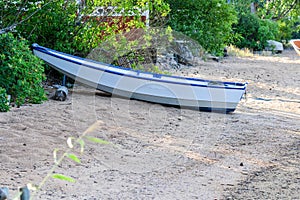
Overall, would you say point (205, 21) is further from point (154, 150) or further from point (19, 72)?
point (154, 150)

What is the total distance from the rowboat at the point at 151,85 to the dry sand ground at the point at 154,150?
0.20m

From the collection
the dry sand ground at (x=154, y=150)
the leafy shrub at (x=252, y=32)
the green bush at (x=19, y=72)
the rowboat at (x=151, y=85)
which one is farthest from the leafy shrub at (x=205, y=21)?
the leafy shrub at (x=252, y=32)

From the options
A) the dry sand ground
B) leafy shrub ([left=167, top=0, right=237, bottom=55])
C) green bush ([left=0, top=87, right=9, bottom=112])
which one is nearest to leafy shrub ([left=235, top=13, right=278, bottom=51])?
leafy shrub ([left=167, top=0, right=237, bottom=55])

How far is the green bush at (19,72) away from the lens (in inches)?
359

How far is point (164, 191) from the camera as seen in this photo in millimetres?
5910

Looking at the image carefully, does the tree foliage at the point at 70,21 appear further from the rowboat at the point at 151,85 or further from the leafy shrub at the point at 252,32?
the leafy shrub at the point at 252,32

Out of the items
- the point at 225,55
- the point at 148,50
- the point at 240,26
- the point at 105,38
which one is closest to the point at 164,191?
the point at 105,38

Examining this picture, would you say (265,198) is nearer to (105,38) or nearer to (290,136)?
(290,136)

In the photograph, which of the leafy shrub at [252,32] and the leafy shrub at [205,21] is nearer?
the leafy shrub at [205,21]

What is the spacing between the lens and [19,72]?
9.30m

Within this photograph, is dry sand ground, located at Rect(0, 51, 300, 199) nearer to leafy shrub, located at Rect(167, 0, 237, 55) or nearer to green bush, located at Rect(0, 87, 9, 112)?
green bush, located at Rect(0, 87, 9, 112)

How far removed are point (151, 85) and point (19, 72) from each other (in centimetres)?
231

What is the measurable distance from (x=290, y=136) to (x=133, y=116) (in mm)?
2419

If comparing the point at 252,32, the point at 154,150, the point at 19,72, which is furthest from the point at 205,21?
the point at 154,150
